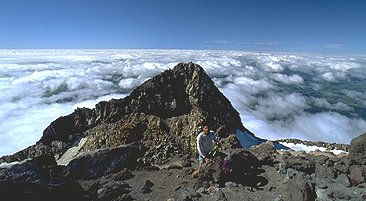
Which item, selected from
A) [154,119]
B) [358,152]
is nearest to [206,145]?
[358,152]

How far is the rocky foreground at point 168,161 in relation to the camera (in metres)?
13.1

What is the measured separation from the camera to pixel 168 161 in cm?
2134

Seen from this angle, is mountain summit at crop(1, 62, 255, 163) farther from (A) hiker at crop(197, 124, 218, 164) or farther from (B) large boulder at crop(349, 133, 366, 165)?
(B) large boulder at crop(349, 133, 366, 165)

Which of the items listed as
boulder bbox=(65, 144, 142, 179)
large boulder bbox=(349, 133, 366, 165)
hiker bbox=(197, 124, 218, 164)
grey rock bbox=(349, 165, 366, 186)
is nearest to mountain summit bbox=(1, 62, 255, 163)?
boulder bbox=(65, 144, 142, 179)

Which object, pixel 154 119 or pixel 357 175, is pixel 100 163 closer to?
pixel 154 119

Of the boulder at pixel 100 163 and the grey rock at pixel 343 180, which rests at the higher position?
the grey rock at pixel 343 180

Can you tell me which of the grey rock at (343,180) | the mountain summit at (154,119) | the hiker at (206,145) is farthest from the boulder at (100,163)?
the grey rock at (343,180)

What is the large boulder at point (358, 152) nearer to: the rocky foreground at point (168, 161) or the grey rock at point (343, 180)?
the rocky foreground at point (168, 161)

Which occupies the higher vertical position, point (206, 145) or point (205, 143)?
point (205, 143)

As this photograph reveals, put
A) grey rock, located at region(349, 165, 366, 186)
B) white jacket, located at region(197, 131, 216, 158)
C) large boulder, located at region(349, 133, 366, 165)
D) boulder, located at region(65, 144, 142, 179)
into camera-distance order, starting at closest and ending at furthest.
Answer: grey rock, located at region(349, 165, 366, 186) < large boulder, located at region(349, 133, 366, 165) < white jacket, located at region(197, 131, 216, 158) < boulder, located at region(65, 144, 142, 179)

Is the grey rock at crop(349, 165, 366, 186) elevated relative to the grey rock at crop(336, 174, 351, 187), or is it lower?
elevated

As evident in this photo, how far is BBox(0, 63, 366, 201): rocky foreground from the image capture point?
1312 cm

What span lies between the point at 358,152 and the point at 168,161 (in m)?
11.0

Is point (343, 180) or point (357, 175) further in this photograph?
point (343, 180)
